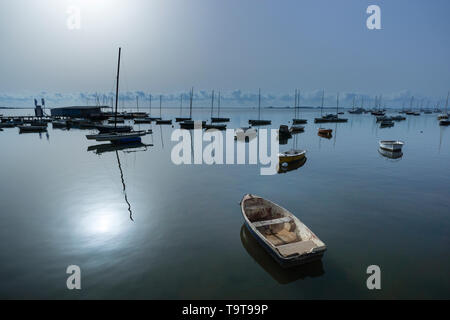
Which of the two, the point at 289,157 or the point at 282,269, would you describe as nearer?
the point at 282,269

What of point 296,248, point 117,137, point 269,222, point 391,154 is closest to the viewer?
point 296,248

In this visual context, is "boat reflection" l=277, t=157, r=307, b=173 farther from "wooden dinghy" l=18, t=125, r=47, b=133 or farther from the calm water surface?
"wooden dinghy" l=18, t=125, r=47, b=133

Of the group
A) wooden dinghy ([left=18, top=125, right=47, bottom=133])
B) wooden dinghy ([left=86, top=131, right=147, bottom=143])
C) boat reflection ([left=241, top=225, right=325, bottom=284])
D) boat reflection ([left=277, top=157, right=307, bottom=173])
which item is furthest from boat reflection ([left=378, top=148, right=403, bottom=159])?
wooden dinghy ([left=18, top=125, right=47, bottom=133])

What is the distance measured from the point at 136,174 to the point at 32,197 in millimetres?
10128

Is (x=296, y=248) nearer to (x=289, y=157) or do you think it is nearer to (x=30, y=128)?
(x=289, y=157)

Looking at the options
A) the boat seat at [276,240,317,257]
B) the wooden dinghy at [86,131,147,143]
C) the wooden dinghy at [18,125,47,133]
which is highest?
the wooden dinghy at [18,125,47,133]

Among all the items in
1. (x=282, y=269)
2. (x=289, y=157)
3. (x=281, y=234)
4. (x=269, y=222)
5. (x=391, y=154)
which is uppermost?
(x=289, y=157)

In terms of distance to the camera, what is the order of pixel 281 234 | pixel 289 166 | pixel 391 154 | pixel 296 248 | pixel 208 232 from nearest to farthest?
pixel 296 248 → pixel 281 234 → pixel 208 232 → pixel 289 166 → pixel 391 154

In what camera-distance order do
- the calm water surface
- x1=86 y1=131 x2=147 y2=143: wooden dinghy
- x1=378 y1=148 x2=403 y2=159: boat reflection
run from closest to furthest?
the calm water surface, x1=378 y1=148 x2=403 y2=159: boat reflection, x1=86 y1=131 x2=147 y2=143: wooden dinghy

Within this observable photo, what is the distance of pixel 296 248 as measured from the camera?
11477 millimetres

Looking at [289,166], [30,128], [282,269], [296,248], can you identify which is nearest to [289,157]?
[289,166]

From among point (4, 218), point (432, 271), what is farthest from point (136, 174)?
point (432, 271)

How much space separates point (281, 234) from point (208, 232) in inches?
179

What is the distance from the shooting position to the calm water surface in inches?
421
